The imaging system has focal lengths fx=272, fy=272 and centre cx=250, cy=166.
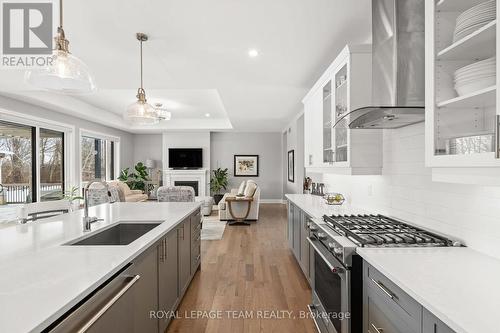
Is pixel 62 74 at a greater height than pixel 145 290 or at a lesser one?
greater

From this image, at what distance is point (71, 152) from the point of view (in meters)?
6.49

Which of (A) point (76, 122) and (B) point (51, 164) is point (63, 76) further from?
(A) point (76, 122)

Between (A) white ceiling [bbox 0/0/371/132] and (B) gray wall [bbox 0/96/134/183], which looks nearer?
(A) white ceiling [bbox 0/0/371/132]

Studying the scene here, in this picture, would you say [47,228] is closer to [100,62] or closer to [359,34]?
[100,62]

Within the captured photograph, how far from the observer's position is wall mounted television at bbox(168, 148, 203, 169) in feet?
30.7

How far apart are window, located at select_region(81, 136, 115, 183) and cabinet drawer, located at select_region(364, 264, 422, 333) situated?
7546mm

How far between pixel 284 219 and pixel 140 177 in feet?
17.0

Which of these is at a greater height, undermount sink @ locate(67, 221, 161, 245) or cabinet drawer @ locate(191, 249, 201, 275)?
undermount sink @ locate(67, 221, 161, 245)

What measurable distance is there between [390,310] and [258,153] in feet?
28.8

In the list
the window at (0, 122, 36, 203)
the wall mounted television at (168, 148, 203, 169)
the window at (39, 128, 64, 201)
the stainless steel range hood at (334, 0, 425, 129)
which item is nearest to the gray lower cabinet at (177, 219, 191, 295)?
the stainless steel range hood at (334, 0, 425, 129)

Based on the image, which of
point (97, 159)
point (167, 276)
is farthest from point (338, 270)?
point (97, 159)

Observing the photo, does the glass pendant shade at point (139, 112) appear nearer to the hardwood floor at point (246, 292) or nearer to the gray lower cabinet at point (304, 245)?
the hardwood floor at point (246, 292)

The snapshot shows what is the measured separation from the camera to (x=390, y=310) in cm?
121

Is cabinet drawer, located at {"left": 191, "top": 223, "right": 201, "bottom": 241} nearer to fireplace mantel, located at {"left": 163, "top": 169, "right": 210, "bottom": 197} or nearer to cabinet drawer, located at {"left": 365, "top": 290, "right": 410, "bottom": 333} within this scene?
cabinet drawer, located at {"left": 365, "top": 290, "right": 410, "bottom": 333}
